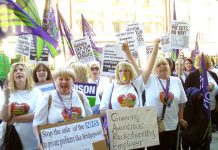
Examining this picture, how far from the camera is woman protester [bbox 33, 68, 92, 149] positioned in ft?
13.0

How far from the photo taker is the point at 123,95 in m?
4.75

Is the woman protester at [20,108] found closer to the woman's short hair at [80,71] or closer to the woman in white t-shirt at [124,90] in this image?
the woman in white t-shirt at [124,90]

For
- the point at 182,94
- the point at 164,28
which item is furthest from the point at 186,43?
the point at 164,28

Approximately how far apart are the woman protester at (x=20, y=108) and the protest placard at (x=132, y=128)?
0.94m

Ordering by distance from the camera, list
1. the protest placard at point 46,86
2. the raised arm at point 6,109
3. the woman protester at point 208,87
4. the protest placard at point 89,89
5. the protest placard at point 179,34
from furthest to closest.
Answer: the protest placard at point 179,34 < the woman protester at point 208,87 < the protest placard at point 89,89 < the protest placard at point 46,86 < the raised arm at point 6,109

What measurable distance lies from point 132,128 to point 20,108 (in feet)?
4.36

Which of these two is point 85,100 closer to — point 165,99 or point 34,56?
point 165,99

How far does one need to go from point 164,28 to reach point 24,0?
80.6 feet

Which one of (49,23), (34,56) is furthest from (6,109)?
(49,23)

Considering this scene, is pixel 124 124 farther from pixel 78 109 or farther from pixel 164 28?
pixel 164 28

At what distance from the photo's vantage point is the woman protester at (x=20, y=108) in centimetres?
444

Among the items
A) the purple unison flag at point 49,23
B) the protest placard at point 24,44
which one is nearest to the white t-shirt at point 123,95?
the protest placard at point 24,44

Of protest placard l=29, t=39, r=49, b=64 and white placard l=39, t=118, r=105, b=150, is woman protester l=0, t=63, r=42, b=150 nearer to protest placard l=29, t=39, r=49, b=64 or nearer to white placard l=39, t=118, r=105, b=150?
white placard l=39, t=118, r=105, b=150

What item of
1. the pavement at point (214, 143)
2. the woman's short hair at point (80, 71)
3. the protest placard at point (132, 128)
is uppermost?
the woman's short hair at point (80, 71)
